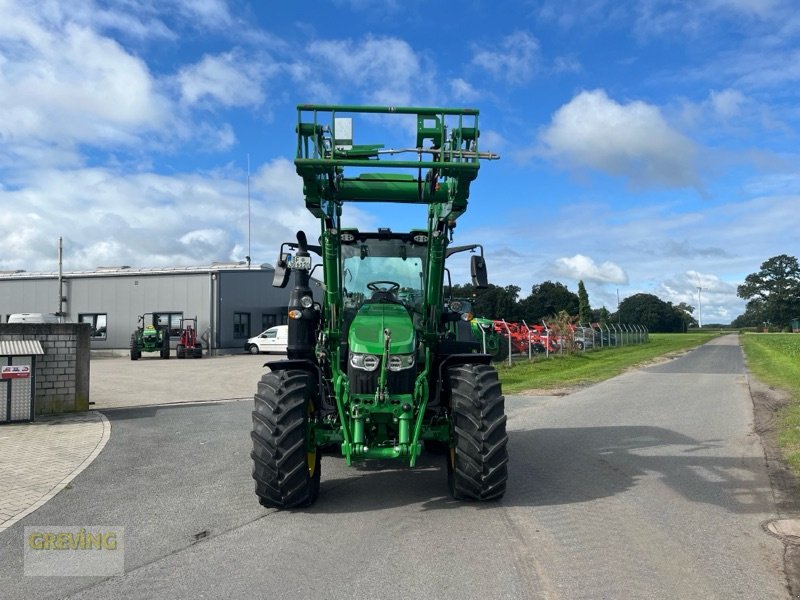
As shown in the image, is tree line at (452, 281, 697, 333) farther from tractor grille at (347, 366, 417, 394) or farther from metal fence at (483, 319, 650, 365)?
tractor grille at (347, 366, 417, 394)

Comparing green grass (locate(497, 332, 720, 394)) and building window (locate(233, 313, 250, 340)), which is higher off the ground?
building window (locate(233, 313, 250, 340))

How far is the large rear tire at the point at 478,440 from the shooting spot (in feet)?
18.9

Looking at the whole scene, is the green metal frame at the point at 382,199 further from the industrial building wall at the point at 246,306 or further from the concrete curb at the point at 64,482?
the industrial building wall at the point at 246,306

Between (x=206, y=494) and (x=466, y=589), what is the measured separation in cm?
330

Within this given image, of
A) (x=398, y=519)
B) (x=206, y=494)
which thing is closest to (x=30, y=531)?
(x=206, y=494)

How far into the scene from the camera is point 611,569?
14.7 ft

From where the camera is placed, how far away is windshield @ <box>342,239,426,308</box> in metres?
7.21

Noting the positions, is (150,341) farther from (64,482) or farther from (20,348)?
(64,482)

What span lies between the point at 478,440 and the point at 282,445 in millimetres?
1723

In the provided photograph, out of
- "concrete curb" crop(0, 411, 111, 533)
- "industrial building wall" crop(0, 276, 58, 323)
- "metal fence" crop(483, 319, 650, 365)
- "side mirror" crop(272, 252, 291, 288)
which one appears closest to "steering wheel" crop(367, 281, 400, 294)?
"side mirror" crop(272, 252, 291, 288)

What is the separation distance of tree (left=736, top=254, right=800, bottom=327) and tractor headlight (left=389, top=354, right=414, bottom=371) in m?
135

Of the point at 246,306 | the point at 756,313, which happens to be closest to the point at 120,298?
the point at 246,306

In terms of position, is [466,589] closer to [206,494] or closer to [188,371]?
[206,494]

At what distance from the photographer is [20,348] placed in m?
10.9
